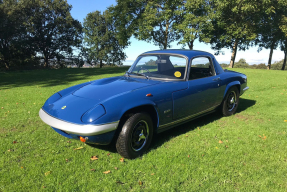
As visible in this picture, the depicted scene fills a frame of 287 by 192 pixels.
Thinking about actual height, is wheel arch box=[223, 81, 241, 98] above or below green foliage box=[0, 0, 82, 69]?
below

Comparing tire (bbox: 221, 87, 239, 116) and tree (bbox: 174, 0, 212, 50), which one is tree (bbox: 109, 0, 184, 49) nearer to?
tree (bbox: 174, 0, 212, 50)

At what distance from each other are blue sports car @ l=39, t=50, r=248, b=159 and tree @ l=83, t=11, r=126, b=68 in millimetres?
34037

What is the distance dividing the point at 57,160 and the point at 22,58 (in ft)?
104

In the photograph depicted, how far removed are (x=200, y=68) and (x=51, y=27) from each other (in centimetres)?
3341

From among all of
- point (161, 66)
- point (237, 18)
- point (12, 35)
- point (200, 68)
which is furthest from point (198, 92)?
point (12, 35)

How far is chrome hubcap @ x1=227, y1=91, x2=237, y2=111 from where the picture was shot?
5094 millimetres

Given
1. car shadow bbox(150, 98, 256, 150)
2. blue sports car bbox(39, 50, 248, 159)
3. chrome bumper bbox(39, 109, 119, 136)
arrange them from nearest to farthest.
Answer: chrome bumper bbox(39, 109, 119, 136), blue sports car bbox(39, 50, 248, 159), car shadow bbox(150, 98, 256, 150)

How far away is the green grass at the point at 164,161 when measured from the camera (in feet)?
8.20

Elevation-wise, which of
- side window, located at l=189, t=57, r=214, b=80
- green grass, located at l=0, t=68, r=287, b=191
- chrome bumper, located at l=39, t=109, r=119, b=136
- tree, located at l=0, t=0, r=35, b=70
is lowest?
green grass, located at l=0, t=68, r=287, b=191

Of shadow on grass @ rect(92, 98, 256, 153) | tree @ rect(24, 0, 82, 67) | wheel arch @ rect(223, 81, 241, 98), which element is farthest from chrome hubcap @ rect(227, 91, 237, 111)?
tree @ rect(24, 0, 82, 67)

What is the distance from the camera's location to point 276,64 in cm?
5397

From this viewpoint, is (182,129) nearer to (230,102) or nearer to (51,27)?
(230,102)

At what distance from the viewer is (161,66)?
411 cm

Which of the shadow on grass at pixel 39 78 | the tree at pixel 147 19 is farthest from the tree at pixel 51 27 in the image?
the shadow on grass at pixel 39 78
